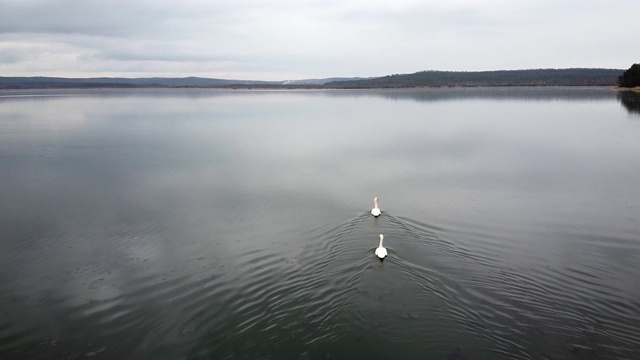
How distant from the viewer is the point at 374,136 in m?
33.1

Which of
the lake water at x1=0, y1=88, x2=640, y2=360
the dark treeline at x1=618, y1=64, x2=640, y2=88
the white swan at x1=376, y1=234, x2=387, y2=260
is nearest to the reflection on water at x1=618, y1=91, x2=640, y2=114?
the dark treeline at x1=618, y1=64, x2=640, y2=88

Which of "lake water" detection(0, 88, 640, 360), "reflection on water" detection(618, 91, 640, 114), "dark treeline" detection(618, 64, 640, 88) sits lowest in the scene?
"lake water" detection(0, 88, 640, 360)

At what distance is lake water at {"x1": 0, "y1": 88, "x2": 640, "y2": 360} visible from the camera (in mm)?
7457

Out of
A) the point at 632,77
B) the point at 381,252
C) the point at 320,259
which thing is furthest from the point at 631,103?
the point at 320,259

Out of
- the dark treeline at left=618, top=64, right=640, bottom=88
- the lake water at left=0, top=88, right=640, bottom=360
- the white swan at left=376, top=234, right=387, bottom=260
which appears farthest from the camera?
the dark treeline at left=618, top=64, right=640, bottom=88

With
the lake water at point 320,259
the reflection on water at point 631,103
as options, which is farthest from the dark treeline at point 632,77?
the lake water at point 320,259

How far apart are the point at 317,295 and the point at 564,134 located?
3104 cm

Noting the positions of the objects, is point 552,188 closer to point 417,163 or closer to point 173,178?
point 417,163

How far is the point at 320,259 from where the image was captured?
1057 centimetres

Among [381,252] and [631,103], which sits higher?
[631,103]

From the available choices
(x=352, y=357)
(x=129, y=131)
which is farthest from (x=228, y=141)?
(x=352, y=357)

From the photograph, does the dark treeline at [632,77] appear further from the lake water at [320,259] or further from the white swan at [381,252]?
the white swan at [381,252]

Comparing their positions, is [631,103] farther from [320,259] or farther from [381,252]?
[320,259]

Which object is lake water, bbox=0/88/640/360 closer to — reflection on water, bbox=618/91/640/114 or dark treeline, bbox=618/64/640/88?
reflection on water, bbox=618/91/640/114
